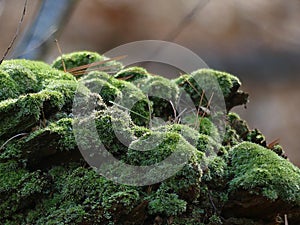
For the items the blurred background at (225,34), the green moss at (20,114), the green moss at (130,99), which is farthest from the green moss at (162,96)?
the blurred background at (225,34)

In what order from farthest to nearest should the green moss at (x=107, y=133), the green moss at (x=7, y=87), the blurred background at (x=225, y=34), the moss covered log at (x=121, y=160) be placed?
the blurred background at (x=225, y=34) → the green moss at (x=7, y=87) → the green moss at (x=107, y=133) → the moss covered log at (x=121, y=160)

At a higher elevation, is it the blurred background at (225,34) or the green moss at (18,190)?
the blurred background at (225,34)

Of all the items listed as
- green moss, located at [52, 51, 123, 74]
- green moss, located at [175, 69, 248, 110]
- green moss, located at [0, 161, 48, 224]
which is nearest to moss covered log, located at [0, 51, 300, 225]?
green moss, located at [0, 161, 48, 224]

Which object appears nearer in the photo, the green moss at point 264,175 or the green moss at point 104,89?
the green moss at point 264,175

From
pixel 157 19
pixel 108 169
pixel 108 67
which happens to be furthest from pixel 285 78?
pixel 108 169

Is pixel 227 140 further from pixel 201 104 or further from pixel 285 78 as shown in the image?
pixel 285 78

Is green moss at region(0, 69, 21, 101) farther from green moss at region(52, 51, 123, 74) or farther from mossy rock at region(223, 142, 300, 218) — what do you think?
mossy rock at region(223, 142, 300, 218)

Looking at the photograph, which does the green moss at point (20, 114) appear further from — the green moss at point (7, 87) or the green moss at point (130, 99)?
the green moss at point (130, 99)
